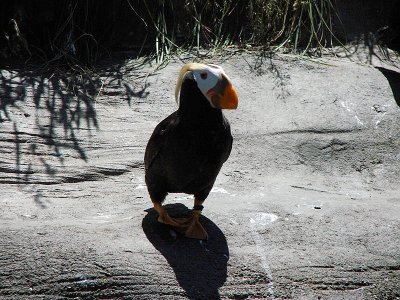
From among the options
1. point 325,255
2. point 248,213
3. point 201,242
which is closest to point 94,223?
point 201,242

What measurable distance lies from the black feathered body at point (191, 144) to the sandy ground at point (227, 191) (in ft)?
1.02

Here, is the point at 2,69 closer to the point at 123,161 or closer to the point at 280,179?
the point at 123,161

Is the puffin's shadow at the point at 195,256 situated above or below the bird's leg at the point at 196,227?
below

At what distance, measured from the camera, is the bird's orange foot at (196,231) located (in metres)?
3.72

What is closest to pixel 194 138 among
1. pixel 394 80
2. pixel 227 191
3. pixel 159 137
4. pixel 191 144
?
pixel 191 144

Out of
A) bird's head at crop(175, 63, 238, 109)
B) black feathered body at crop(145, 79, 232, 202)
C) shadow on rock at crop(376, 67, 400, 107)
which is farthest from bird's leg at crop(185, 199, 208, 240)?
shadow on rock at crop(376, 67, 400, 107)

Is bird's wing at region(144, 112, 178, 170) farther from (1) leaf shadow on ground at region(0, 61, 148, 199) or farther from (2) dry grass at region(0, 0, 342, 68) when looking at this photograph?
(2) dry grass at region(0, 0, 342, 68)

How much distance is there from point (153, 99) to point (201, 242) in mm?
2185

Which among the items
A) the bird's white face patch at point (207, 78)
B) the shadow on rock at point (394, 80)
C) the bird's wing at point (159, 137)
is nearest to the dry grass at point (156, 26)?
the shadow on rock at point (394, 80)

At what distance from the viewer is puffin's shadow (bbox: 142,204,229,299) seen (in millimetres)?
3398

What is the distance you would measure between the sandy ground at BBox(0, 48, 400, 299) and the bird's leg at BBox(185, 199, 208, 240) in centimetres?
5

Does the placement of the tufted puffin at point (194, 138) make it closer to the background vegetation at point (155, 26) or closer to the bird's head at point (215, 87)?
the bird's head at point (215, 87)

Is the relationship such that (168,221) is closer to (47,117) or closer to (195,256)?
(195,256)

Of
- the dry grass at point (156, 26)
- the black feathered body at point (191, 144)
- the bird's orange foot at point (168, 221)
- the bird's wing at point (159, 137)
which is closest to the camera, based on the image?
the black feathered body at point (191, 144)
